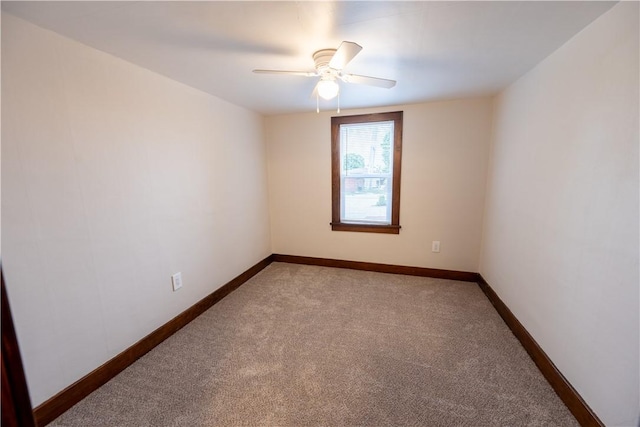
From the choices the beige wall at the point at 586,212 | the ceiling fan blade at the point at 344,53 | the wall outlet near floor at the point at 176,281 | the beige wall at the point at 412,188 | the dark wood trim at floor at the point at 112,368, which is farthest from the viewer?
the beige wall at the point at 412,188

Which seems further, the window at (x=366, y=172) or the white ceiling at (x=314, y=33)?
the window at (x=366, y=172)

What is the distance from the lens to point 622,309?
119 centimetres

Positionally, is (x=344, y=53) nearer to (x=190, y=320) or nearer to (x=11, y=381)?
(x=11, y=381)

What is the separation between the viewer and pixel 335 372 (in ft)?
5.75

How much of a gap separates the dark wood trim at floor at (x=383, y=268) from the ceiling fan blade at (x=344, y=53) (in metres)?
2.50

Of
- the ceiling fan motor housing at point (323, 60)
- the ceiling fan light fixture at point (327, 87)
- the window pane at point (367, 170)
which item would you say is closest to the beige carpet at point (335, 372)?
the window pane at point (367, 170)

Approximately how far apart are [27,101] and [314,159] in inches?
98.9

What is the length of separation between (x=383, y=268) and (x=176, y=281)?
231 centimetres

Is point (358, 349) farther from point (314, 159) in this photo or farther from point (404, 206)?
point (314, 159)

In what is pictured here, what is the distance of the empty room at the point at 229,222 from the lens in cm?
126

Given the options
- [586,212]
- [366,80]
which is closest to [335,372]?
[586,212]

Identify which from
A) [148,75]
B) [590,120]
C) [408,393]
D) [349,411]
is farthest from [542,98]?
[148,75]

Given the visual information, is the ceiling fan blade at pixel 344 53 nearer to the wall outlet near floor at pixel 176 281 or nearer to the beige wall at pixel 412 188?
the beige wall at pixel 412 188

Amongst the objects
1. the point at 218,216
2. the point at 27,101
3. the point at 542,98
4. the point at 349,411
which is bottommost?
the point at 349,411
